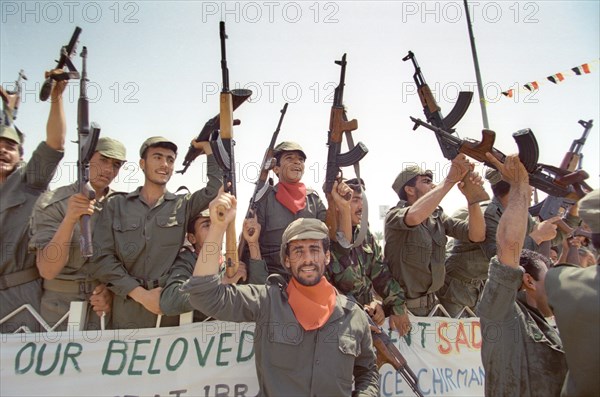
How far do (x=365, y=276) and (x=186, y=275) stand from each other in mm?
1710

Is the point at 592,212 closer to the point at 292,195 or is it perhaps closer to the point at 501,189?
the point at 292,195

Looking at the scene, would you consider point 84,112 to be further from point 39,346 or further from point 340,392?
point 340,392

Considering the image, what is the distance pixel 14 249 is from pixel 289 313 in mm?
2376

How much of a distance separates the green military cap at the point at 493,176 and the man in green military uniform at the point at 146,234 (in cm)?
323

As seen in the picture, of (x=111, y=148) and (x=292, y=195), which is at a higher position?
(x=111, y=148)

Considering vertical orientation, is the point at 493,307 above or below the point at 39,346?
above

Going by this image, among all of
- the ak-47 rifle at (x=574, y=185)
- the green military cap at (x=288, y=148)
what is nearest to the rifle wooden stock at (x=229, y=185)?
the green military cap at (x=288, y=148)

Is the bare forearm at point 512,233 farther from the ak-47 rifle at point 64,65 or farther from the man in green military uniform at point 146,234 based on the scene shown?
the ak-47 rifle at point 64,65

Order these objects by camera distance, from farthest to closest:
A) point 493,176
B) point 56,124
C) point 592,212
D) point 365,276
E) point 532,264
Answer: point 493,176 → point 365,276 → point 56,124 → point 532,264 → point 592,212

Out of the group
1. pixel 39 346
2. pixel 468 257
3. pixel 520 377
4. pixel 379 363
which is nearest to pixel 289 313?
pixel 379 363

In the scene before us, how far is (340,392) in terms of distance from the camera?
321 centimetres

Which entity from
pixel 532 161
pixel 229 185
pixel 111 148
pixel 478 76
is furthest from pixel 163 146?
pixel 478 76

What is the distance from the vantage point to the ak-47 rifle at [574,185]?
4039 mm

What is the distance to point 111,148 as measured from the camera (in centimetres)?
441
